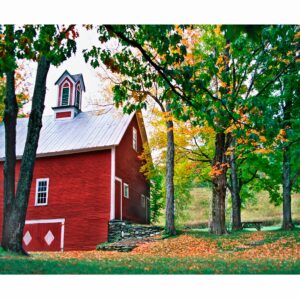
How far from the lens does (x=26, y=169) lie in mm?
7500

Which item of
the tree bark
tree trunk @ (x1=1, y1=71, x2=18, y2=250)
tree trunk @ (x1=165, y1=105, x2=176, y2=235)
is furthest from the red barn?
the tree bark

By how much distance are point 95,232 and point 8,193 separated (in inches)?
186

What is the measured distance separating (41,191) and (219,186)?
558 centimetres

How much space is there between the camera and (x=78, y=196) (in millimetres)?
12102

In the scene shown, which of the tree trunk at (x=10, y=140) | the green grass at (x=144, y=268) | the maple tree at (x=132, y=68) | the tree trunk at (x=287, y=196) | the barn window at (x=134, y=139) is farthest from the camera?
the barn window at (x=134, y=139)

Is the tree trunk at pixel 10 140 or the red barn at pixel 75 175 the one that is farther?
the red barn at pixel 75 175

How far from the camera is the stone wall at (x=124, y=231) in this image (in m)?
11.5

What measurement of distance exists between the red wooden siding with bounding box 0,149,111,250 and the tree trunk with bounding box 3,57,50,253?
4.59 meters

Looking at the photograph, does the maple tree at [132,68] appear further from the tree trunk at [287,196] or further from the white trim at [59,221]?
A: the tree trunk at [287,196]

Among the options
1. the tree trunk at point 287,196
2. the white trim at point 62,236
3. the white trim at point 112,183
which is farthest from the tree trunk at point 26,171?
the tree trunk at point 287,196

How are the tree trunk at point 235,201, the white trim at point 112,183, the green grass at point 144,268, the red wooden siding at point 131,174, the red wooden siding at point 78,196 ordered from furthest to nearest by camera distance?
the tree trunk at point 235,201
the red wooden siding at point 131,174
the white trim at point 112,183
the red wooden siding at point 78,196
the green grass at point 144,268

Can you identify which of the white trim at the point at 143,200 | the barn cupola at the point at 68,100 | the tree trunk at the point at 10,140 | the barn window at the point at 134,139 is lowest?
the white trim at the point at 143,200
